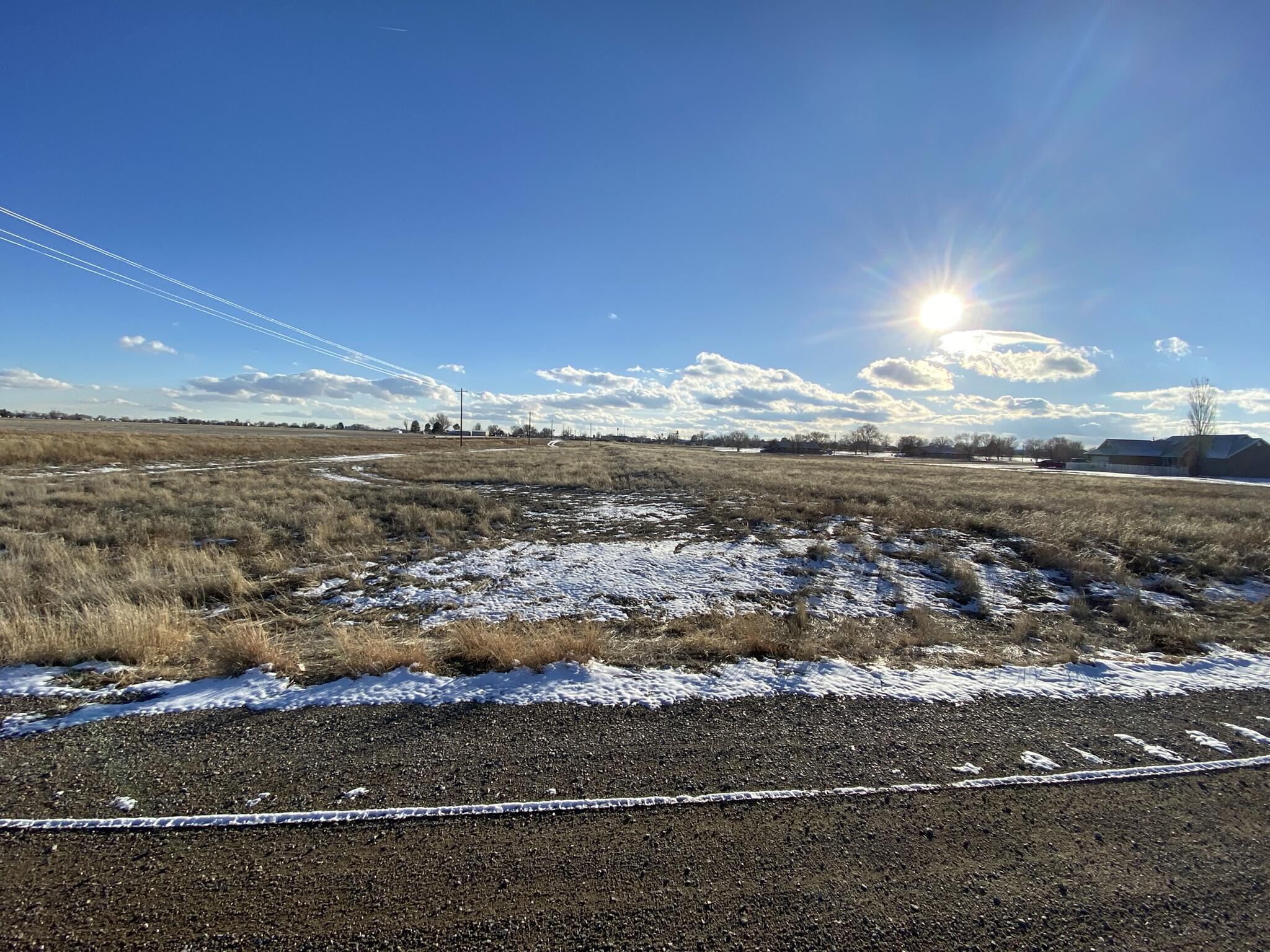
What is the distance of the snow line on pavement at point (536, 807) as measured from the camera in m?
2.89

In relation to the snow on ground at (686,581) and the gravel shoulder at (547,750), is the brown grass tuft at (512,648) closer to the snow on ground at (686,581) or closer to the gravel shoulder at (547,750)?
the gravel shoulder at (547,750)

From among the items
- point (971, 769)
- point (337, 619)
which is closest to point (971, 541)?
point (971, 769)

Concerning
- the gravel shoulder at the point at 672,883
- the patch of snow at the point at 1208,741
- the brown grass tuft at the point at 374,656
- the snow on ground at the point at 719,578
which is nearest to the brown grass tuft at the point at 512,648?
the brown grass tuft at the point at 374,656

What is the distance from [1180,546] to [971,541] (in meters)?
5.62

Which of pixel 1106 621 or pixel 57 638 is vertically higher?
pixel 57 638

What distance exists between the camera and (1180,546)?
13.8m

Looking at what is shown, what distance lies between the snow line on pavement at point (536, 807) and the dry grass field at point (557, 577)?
2.09 m

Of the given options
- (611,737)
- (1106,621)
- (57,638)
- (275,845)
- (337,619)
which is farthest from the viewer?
(1106,621)

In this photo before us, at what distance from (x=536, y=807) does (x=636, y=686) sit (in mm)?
1904

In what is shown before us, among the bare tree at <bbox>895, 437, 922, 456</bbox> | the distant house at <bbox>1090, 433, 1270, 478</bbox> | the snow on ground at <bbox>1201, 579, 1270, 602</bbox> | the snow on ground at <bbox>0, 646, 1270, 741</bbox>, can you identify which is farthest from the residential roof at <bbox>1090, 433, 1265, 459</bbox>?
the snow on ground at <bbox>0, 646, 1270, 741</bbox>

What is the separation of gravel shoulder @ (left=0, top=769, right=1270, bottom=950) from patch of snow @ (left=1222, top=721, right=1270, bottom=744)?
161 cm

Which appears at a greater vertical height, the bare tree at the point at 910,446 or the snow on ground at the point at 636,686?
the bare tree at the point at 910,446

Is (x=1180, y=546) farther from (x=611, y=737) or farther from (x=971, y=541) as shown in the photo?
(x=611, y=737)

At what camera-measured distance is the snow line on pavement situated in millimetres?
2887
